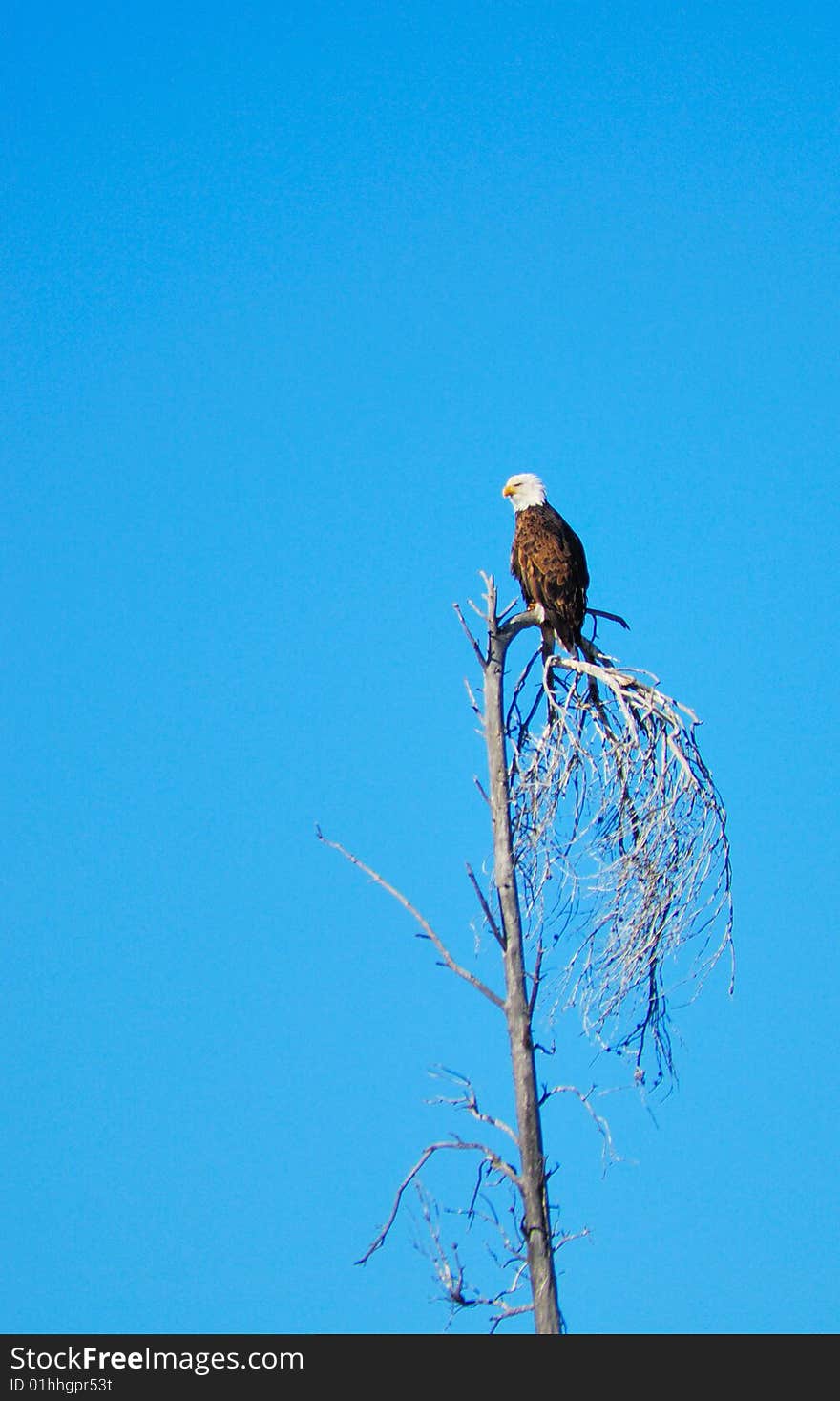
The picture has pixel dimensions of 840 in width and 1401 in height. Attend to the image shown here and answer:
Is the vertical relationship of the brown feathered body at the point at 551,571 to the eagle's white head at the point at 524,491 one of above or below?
below

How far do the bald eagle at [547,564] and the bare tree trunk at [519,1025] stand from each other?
0.70 meters

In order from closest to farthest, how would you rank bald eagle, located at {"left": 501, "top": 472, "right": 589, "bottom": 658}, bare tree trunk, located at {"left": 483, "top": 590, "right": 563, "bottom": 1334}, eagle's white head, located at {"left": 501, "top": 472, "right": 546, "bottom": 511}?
bare tree trunk, located at {"left": 483, "top": 590, "right": 563, "bottom": 1334}, bald eagle, located at {"left": 501, "top": 472, "right": 589, "bottom": 658}, eagle's white head, located at {"left": 501, "top": 472, "right": 546, "bottom": 511}

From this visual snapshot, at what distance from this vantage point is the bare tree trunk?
6.83m

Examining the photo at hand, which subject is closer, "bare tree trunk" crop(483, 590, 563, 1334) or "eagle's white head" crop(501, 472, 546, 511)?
"bare tree trunk" crop(483, 590, 563, 1334)

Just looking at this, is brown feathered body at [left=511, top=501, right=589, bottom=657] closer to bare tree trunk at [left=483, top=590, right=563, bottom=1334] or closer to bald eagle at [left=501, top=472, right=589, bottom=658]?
bald eagle at [left=501, top=472, right=589, bottom=658]

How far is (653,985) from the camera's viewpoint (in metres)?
7.21

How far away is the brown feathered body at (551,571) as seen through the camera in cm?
852
